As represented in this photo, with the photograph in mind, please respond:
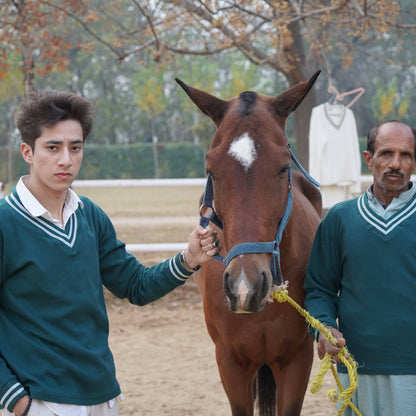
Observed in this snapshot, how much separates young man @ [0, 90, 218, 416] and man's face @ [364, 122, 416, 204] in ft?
3.79

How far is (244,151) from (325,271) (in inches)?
25.8

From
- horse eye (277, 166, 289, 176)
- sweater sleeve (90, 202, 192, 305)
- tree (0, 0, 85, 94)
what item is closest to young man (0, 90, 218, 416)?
sweater sleeve (90, 202, 192, 305)

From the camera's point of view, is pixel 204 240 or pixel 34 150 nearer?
pixel 34 150

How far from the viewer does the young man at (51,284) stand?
6.13ft

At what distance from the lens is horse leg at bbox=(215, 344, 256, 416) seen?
2807mm

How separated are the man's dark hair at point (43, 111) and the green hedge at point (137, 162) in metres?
29.3

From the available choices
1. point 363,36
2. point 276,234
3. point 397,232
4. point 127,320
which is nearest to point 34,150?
point 276,234

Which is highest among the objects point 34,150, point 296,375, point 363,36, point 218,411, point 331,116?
point 363,36

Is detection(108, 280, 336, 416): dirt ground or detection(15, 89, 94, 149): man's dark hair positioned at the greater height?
detection(15, 89, 94, 149): man's dark hair

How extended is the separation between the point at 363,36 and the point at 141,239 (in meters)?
6.47

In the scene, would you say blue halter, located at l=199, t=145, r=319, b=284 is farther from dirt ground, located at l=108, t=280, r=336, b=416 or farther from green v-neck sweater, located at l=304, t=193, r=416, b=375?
dirt ground, located at l=108, t=280, r=336, b=416

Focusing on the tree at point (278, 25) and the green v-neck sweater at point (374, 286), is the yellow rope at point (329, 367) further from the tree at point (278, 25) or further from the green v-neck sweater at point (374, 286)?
the tree at point (278, 25)

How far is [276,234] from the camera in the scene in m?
2.15

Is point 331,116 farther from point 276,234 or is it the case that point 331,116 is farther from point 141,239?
point 141,239
